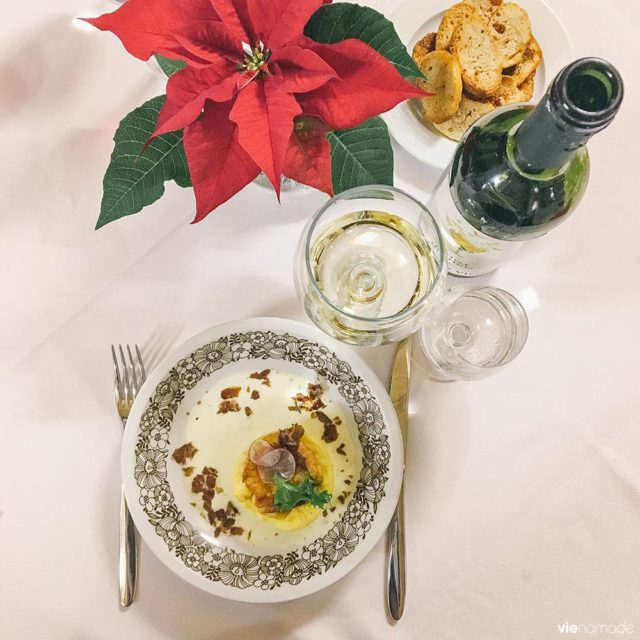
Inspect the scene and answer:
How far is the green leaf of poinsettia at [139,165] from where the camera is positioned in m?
0.41

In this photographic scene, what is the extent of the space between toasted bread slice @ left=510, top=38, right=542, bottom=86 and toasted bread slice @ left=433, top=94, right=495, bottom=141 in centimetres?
4

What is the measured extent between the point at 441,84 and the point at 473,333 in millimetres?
231

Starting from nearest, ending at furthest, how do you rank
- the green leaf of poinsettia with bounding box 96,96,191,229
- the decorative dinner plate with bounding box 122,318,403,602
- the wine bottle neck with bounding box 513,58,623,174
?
the wine bottle neck with bounding box 513,58,623,174, the green leaf of poinsettia with bounding box 96,96,191,229, the decorative dinner plate with bounding box 122,318,403,602

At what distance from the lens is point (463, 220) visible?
0.46 metres

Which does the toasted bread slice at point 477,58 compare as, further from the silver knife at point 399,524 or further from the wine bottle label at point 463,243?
the silver knife at point 399,524

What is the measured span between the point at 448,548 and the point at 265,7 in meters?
0.46

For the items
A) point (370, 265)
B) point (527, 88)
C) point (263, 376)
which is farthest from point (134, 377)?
point (527, 88)

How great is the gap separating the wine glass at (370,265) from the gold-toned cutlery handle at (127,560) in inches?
9.7

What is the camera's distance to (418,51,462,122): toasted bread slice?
0.52m

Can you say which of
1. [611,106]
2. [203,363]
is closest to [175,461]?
[203,363]

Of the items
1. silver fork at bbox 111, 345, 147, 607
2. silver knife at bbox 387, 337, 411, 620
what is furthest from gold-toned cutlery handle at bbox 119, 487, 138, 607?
silver knife at bbox 387, 337, 411, 620

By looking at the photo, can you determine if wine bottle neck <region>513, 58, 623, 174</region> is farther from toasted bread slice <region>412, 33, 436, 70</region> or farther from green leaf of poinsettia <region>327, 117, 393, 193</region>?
toasted bread slice <region>412, 33, 436, 70</region>

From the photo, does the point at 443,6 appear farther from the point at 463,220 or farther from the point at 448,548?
the point at 448,548

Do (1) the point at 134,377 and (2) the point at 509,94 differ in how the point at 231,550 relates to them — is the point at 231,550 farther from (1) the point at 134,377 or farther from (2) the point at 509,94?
(2) the point at 509,94
